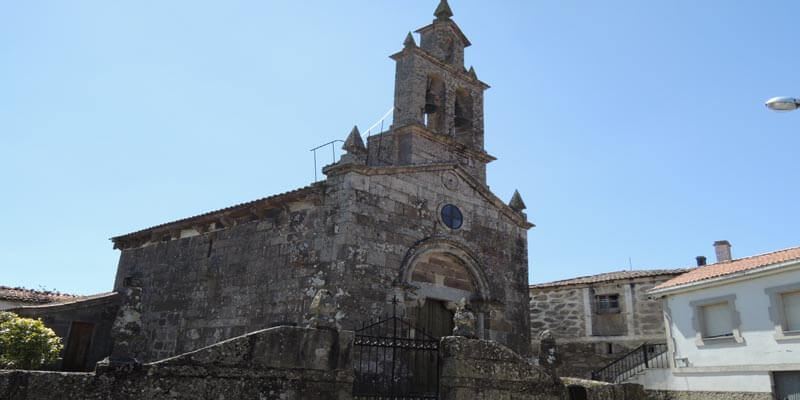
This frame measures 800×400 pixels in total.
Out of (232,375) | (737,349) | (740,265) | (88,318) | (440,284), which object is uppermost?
(740,265)

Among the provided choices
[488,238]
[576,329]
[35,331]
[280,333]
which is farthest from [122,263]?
[576,329]

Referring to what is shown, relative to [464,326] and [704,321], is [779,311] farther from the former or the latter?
[464,326]

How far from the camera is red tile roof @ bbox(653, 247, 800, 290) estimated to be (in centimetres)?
1480

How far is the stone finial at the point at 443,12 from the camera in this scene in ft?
55.5

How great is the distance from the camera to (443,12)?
1695 cm

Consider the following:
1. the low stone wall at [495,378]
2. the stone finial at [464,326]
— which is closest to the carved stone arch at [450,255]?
the stone finial at [464,326]

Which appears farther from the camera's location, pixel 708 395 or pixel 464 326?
pixel 708 395

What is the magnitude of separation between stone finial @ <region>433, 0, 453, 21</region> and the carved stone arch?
733 cm

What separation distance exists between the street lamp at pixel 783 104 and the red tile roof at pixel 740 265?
768cm

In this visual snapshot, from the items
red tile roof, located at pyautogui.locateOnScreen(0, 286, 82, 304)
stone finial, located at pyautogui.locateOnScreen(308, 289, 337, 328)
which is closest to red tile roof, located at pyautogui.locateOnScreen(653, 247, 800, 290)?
stone finial, located at pyautogui.locateOnScreen(308, 289, 337, 328)

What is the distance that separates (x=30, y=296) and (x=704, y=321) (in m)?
21.8

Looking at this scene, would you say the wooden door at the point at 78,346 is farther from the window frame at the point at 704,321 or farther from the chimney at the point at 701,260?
the chimney at the point at 701,260

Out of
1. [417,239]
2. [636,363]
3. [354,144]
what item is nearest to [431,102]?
[354,144]

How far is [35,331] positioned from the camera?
10195 millimetres
